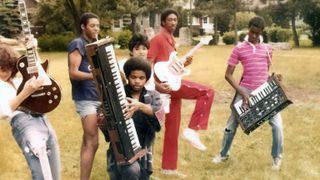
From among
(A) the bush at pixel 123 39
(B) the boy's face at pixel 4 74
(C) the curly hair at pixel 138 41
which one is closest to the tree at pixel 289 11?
(A) the bush at pixel 123 39

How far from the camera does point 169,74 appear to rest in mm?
6047

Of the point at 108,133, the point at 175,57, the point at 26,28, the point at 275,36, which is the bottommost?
the point at 275,36

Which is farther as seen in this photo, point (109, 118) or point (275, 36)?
point (275, 36)

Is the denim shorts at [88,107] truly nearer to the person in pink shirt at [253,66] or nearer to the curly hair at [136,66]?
the curly hair at [136,66]

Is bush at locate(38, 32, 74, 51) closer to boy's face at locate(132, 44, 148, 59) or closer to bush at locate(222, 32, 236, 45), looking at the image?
bush at locate(222, 32, 236, 45)

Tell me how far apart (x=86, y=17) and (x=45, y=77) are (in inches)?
45.6

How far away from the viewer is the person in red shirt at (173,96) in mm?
6129

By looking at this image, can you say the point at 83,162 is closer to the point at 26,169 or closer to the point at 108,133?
the point at 108,133

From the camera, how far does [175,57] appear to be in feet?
20.2

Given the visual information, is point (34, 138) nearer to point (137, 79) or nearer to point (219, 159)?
point (137, 79)

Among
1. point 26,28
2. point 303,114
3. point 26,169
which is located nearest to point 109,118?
point 26,28

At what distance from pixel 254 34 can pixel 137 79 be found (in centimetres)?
236

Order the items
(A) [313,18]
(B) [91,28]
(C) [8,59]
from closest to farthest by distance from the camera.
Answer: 1. (C) [8,59]
2. (B) [91,28]
3. (A) [313,18]

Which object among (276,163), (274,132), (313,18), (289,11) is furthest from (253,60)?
(289,11)
